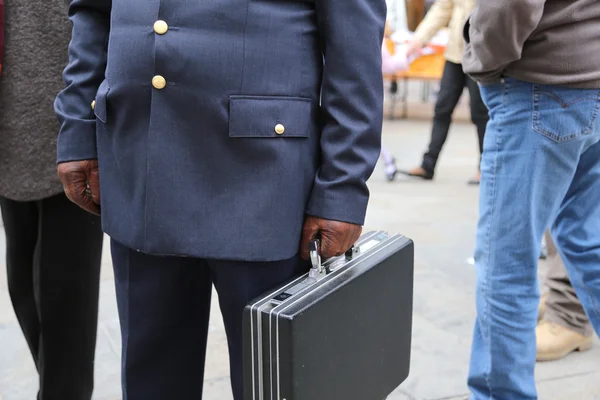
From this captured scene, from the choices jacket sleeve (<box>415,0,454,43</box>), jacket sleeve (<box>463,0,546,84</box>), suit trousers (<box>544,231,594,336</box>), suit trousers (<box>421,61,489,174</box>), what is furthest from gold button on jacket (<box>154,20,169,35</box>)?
jacket sleeve (<box>415,0,454,43</box>)

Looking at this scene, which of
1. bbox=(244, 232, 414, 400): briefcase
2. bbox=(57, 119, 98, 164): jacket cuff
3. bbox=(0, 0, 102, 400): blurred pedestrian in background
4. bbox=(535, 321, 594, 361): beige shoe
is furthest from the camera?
bbox=(535, 321, 594, 361): beige shoe

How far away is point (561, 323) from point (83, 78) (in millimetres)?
2192

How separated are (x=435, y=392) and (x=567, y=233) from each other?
2.57 feet

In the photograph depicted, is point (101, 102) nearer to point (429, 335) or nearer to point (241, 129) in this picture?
point (241, 129)

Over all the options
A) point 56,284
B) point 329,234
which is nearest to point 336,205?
point 329,234

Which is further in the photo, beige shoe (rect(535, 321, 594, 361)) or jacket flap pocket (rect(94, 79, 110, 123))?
beige shoe (rect(535, 321, 594, 361))

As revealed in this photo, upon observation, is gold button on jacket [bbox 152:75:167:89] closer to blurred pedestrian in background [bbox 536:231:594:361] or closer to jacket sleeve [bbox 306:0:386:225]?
jacket sleeve [bbox 306:0:386:225]

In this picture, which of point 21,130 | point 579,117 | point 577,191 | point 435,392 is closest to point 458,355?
point 435,392

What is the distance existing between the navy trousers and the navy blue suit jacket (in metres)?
0.08

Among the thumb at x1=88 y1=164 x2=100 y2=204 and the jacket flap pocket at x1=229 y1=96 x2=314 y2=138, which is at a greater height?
the jacket flap pocket at x1=229 y1=96 x2=314 y2=138

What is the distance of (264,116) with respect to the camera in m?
1.48

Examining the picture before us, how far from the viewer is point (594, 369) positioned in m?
2.97

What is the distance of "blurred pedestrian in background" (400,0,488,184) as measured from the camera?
19.4ft

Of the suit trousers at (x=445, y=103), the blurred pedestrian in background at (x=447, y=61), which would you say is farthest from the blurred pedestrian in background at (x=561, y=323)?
the suit trousers at (x=445, y=103)
